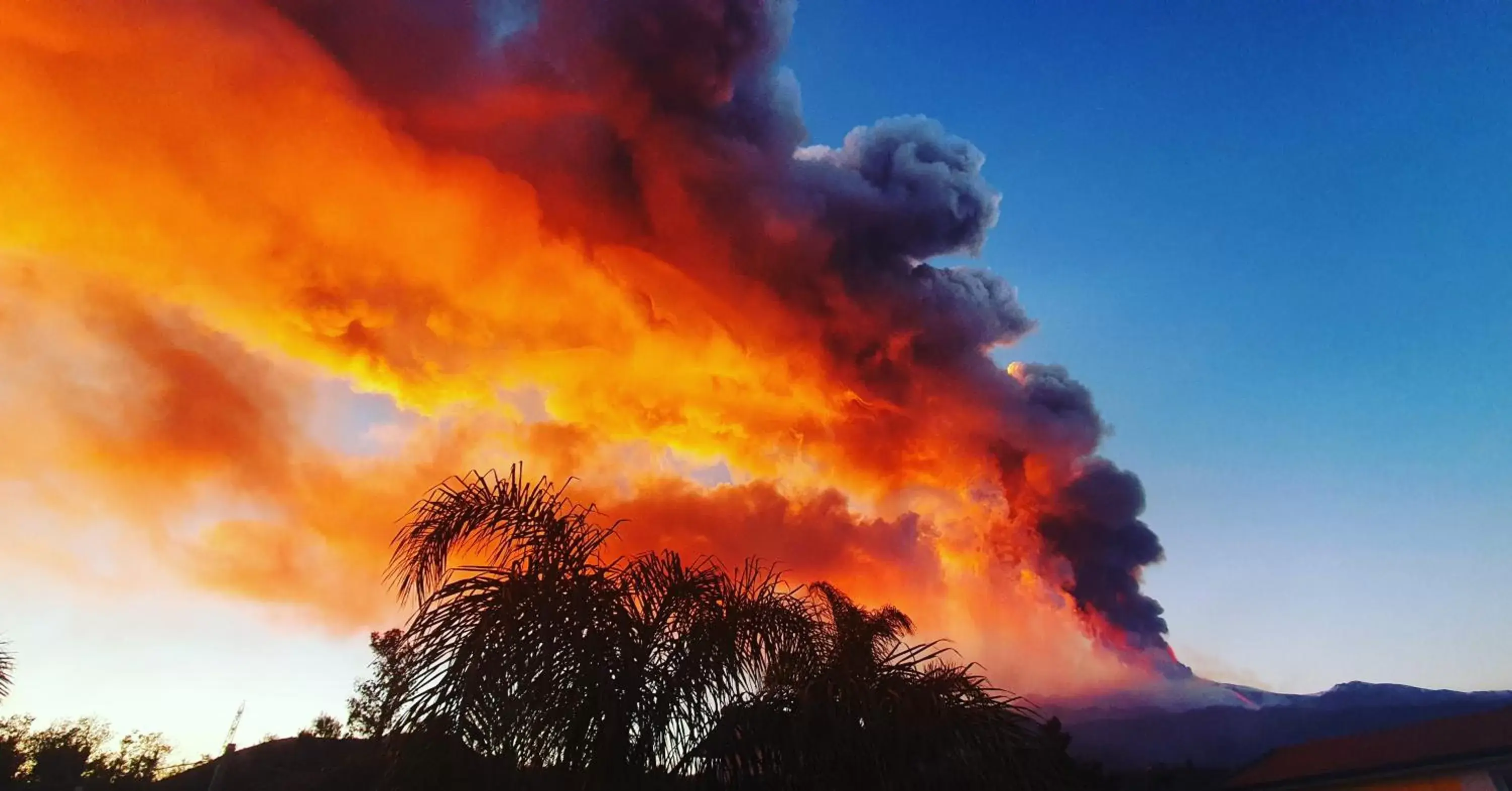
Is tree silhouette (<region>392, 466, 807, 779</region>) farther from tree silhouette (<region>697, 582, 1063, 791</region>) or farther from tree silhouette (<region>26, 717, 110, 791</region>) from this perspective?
tree silhouette (<region>26, 717, 110, 791</region>)

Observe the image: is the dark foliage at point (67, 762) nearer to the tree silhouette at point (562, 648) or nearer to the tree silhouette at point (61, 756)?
the tree silhouette at point (61, 756)

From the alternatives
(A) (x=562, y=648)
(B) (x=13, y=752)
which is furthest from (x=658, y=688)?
(B) (x=13, y=752)

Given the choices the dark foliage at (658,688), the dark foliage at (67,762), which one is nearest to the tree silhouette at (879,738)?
the dark foliage at (658,688)

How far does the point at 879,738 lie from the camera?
243 inches

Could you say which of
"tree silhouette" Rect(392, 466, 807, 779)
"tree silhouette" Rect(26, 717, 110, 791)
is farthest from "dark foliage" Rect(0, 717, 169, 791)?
"tree silhouette" Rect(392, 466, 807, 779)

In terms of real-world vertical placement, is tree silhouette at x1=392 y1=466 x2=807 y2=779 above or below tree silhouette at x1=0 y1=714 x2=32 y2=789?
below

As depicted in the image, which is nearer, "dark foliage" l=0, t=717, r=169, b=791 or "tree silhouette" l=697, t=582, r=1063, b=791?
"tree silhouette" l=697, t=582, r=1063, b=791

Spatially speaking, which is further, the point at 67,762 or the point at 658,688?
the point at 67,762

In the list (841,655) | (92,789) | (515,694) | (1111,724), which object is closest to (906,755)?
(841,655)

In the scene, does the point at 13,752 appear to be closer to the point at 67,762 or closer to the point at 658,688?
the point at 67,762

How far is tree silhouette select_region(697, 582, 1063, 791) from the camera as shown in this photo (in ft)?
19.8

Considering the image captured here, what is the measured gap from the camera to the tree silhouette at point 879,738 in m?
6.04

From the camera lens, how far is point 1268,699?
69438mm

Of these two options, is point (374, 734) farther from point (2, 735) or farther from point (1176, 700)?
point (1176, 700)
